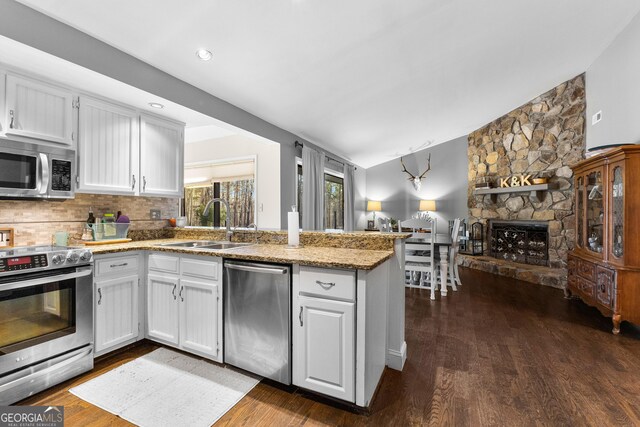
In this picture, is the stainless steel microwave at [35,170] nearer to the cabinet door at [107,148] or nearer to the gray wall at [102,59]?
the cabinet door at [107,148]

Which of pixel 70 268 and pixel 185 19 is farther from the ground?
pixel 185 19

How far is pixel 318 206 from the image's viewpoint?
4.84 m

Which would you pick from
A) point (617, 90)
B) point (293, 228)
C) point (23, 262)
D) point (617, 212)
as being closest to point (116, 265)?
point (23, 262)

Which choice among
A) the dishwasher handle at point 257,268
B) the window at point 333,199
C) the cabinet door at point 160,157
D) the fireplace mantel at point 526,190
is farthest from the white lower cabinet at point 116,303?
the fireplace mantel at point 526,190

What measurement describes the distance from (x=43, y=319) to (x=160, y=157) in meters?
1.63

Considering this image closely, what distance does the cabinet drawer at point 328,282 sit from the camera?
162 centimetres

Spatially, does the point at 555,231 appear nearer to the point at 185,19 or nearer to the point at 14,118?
the point at 185,19

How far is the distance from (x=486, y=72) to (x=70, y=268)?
460 centimetres

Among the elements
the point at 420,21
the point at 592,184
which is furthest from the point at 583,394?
→ the point at 420,21

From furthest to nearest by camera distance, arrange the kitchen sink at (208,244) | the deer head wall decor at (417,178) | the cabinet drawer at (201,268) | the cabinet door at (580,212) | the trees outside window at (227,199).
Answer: the deer head wall decor at (417,178)
the trees outside window at (227,199)
the cabinet door at (580,212)
the kitchen sink at (208,244)
the cabinet drawer at (201,268)

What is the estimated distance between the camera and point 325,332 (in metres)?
1.68

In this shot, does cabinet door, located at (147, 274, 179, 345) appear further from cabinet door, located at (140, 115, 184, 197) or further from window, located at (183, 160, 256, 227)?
window, located at (183, 160, 256, 227)

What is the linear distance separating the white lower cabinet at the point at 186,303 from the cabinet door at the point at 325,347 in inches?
26.4

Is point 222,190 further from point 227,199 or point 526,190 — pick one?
point 526,190
